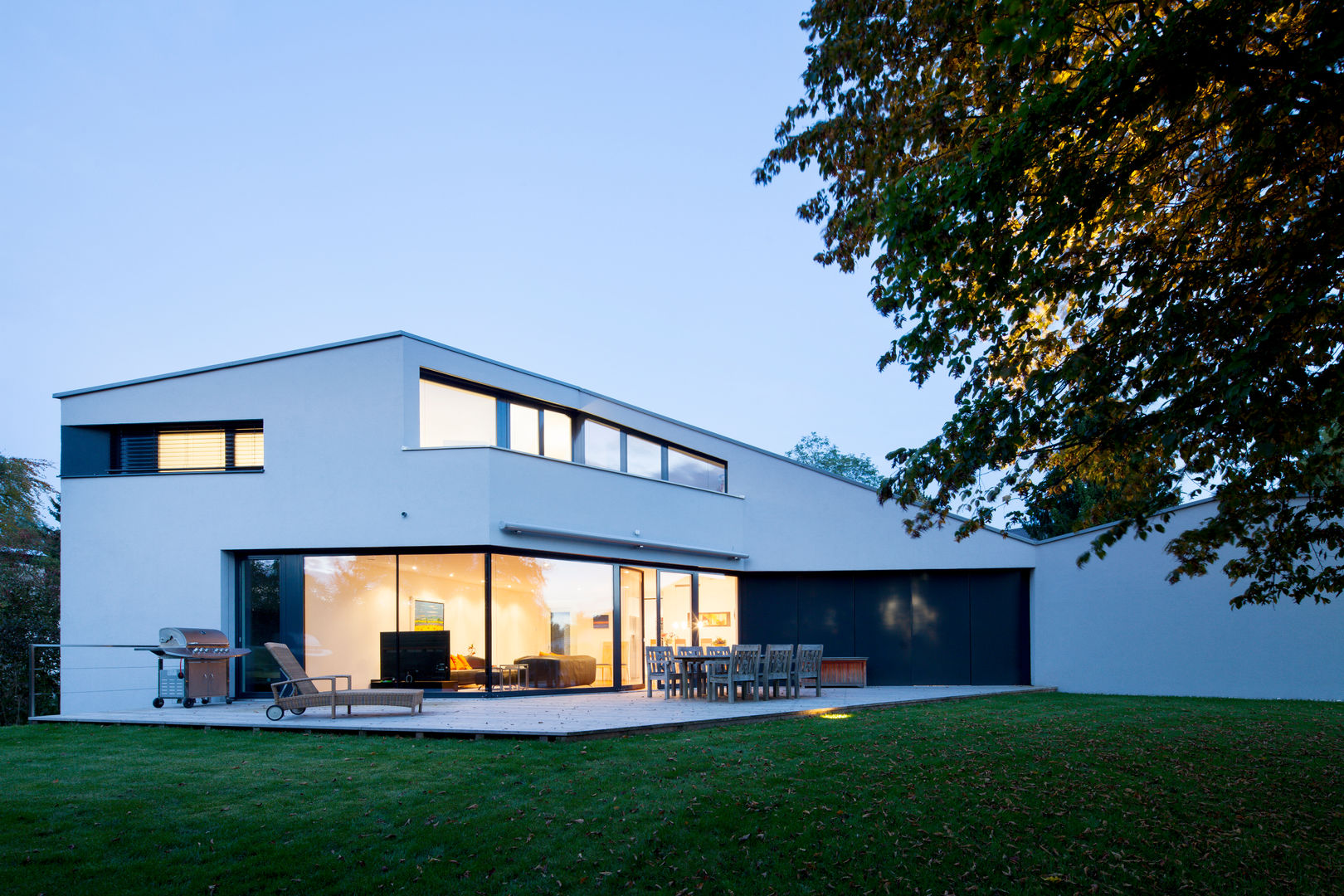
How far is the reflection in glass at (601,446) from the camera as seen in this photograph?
18.4 meters

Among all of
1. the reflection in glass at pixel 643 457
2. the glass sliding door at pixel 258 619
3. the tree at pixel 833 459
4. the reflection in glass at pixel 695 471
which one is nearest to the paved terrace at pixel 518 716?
the glass sliding door at pixel 258 619

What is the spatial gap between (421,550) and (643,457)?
6034mm

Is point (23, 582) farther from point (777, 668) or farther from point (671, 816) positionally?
point (671, 816)

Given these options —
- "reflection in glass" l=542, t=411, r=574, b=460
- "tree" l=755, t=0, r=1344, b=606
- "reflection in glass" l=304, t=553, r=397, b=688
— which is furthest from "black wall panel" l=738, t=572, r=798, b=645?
"tree" l=755, t=0, r=1344, b=606

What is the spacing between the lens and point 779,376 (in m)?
75.9

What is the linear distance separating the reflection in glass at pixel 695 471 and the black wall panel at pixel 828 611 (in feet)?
9.81

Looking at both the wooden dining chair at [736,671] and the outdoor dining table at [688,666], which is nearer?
the wooden dining chair at [736,671]

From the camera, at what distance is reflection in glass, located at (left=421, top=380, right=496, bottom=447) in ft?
50.9

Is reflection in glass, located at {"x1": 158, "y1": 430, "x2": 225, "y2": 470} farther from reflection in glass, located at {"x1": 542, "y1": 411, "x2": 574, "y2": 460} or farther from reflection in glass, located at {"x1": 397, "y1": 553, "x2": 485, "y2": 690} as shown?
reflection in glass, located at {"x1": 542, "y1": 411, "x2": 574, "y2": 460}

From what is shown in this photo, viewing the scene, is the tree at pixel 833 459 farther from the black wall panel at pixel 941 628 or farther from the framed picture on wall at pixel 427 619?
the framed picture on wall at pixel 427 619

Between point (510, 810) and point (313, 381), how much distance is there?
443 inches

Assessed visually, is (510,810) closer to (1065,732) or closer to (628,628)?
(1065,732)

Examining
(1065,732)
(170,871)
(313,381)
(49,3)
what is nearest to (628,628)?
(313,381)

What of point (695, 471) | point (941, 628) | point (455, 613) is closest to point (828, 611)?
point (941, 628)
